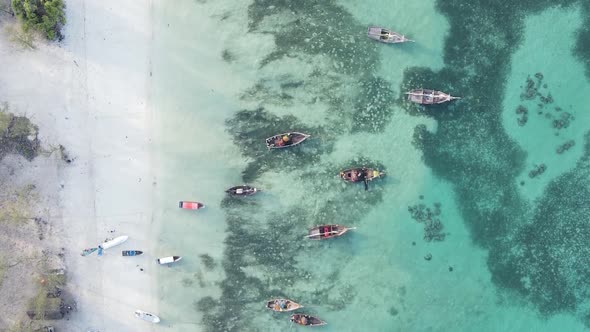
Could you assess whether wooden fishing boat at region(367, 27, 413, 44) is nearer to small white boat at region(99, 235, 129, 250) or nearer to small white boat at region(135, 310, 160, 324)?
small white boat at region(99, 235, 129, 250)

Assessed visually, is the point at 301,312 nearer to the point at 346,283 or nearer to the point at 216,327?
the point at 346,283

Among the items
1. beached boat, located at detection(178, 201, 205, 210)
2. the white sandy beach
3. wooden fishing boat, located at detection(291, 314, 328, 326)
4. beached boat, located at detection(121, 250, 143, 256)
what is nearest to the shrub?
the white sandy beach

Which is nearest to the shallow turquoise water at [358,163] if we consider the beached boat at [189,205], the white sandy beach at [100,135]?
the beached boat at [189,205]

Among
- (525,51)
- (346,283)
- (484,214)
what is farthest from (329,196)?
(525,51)

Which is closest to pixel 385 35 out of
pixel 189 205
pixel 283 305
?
pixel 189 205

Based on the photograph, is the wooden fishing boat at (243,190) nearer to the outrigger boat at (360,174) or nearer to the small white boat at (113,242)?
the outrigger boat at (360,174)
